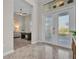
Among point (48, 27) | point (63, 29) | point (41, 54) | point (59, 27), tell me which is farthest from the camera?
point (48, 27)

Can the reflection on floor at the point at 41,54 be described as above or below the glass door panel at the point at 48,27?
below

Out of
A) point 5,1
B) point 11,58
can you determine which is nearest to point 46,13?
point 5,1

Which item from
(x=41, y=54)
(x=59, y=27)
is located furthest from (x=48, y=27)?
(x=41, y=54)

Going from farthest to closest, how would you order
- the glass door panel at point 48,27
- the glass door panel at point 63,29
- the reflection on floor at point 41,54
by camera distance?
the glass door panel at point 48,27 → the glass door panel at point 63,29 → the reflection on floor at point 41,54

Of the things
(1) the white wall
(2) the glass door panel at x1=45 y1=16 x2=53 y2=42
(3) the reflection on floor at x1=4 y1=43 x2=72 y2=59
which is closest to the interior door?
(2) the glass door panel at x1=45 y1=16 x2=53 y2=42

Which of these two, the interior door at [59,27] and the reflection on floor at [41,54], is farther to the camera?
the interior door at [59,27]

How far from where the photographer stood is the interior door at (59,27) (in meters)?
6.62

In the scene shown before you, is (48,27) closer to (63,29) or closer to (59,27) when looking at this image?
(59,27)

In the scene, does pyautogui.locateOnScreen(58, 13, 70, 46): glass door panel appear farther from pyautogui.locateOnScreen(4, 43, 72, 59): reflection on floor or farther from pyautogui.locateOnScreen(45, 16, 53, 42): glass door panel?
pyautogui.locateOnScreen(4, 43, 72, 59): reflection on floor

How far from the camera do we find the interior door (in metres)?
6.62

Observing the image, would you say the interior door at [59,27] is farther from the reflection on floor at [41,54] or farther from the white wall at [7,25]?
the white wall at [7,25]

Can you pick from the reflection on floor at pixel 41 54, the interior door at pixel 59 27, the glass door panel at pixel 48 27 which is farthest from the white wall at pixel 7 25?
the glass door panel at pixel 48 27

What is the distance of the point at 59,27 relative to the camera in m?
7.61

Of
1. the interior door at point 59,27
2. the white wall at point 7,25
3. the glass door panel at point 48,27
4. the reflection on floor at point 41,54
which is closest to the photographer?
the reflection on floor at point 41,54
